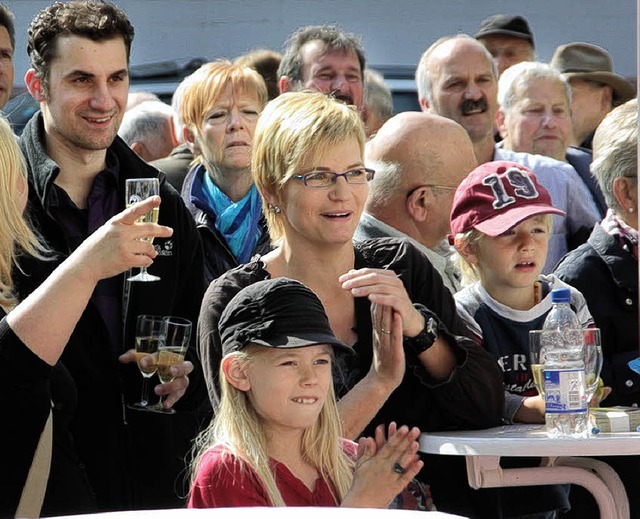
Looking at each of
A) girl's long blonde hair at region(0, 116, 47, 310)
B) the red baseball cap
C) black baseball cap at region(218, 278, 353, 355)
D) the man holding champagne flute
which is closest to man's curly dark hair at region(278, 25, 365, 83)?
the man holding champagne flute

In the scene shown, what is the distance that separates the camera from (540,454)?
3.83 metres

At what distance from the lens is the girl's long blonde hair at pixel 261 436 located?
3.47m

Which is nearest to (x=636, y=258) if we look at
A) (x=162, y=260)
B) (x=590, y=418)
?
(x=590, y=418)

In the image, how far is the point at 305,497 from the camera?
11.4 ft

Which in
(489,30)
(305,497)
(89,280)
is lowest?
(305,497)

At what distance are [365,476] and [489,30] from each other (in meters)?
5.04

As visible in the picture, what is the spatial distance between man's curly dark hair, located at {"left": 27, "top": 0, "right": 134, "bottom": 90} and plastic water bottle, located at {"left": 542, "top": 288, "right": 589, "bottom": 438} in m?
1.64

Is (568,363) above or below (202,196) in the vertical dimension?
below

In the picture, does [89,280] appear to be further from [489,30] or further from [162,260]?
[489,30]

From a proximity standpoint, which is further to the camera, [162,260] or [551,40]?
[551,40]

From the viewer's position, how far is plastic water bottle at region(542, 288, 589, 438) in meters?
3.91

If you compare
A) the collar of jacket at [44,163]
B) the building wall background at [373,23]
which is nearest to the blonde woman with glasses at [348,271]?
the collar of jacket at [44,163]

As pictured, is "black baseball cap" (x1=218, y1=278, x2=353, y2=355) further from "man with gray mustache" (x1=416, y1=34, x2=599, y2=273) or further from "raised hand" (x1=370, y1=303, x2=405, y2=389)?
"man with gray mustache" (x1=416, y1=34, x2=599, y2=273)

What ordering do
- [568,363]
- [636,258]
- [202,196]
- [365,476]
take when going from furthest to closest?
[202,196], [636,258], [568,363], [365,476]
